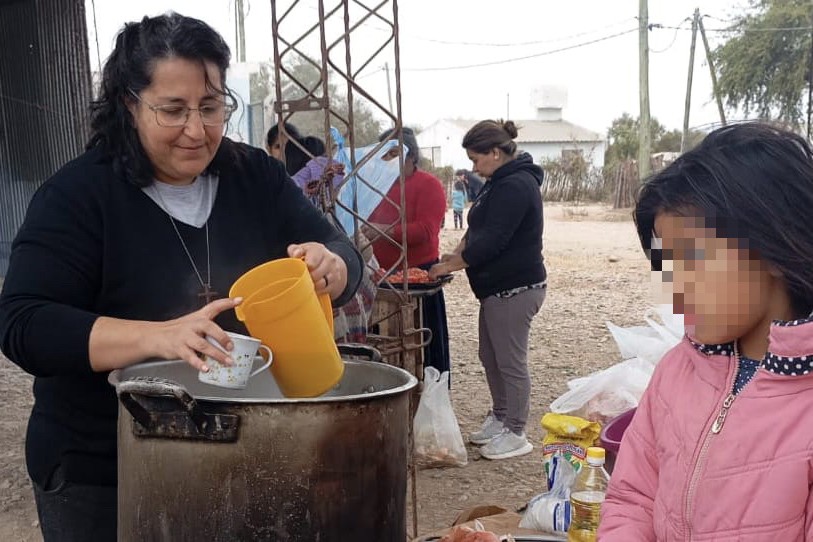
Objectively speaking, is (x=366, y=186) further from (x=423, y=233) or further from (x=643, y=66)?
(x=643, y=66)

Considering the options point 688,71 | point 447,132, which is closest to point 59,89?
point 688,71

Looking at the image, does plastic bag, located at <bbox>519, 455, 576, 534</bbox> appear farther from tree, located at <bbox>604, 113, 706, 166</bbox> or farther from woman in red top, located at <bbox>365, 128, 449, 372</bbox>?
tree, located at <bbox>604, 113, 706, 166</bbox>

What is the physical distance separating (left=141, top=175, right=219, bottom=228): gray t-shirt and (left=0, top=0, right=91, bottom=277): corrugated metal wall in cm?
463

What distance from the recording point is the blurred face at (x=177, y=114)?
1.59m

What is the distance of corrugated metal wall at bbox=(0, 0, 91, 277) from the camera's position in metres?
6.32

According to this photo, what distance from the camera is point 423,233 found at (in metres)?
5.09

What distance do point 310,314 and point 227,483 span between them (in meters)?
0.34

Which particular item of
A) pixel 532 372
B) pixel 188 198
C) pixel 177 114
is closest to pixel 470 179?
pixel 532 372

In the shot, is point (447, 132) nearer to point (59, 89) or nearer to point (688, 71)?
point (688, 71)

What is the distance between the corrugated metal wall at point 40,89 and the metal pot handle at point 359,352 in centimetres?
473

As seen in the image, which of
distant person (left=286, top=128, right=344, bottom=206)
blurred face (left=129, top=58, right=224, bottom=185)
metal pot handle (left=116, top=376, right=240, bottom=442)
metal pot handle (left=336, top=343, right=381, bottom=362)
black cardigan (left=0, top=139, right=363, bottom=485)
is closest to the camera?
metal pot handle (left=116, top=376, right=240, bottom=442)

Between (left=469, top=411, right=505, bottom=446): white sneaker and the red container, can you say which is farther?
(left=469, top=411, right=505, bottom=446): white sneaker

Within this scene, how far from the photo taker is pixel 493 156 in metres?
4.64

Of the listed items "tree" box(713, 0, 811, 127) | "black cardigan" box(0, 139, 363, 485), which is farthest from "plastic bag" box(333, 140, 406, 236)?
"tree" box(713, 0, 811, 127)
